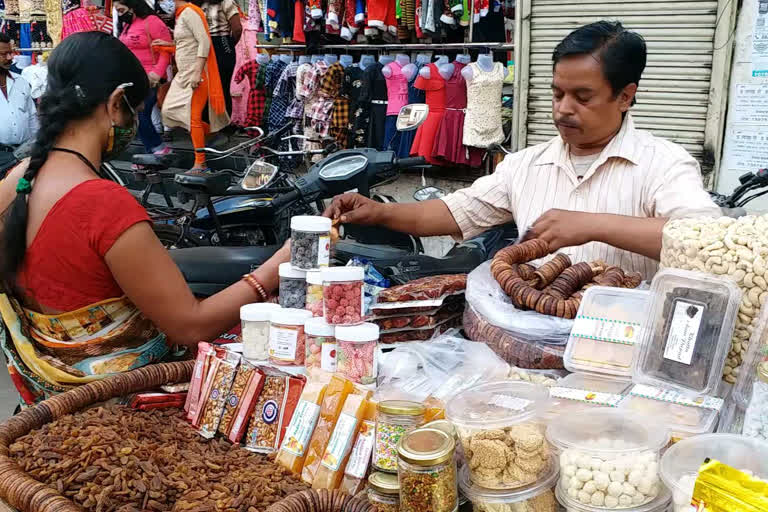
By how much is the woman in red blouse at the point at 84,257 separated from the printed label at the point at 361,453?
711mm

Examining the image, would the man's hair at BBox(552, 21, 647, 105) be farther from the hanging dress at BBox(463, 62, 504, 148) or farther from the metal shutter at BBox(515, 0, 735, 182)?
the hanging dress at BBox(463, 62, 504, 148)

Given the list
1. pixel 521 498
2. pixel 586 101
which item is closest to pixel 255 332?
pixel 521 498

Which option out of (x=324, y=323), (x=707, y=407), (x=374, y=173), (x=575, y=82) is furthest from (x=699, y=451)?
(x=374, y=173)

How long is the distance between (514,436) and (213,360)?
2.55 feet

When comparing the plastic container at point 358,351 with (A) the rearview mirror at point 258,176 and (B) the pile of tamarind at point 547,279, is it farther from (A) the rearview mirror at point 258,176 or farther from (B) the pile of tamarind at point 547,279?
(A) the rearview mirror at point 258,176

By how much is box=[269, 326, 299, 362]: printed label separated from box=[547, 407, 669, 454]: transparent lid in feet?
2.11

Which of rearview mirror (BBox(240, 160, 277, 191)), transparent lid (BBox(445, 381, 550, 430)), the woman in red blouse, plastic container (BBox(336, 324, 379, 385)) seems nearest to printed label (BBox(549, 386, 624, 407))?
transparent lid (BBox(445, 381, 550, 430))

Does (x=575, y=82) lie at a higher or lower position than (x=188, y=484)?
higher

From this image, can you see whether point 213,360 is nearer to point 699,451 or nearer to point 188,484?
point 188,484

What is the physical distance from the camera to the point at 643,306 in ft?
4.71

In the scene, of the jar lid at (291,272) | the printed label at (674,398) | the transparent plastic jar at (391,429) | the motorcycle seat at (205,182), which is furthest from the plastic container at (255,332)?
the motorcycle seat at (205,182)

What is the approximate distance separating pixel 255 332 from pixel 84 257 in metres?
0.50

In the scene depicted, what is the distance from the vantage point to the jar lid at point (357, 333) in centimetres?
141

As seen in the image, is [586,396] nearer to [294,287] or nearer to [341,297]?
[341,297]
